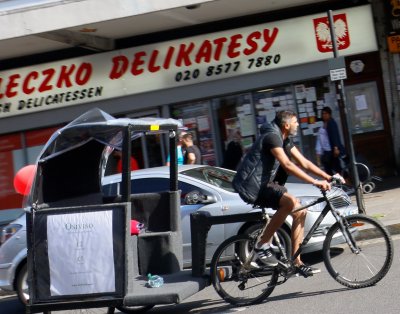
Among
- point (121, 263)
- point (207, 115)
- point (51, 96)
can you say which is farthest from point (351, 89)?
point (121, 263)

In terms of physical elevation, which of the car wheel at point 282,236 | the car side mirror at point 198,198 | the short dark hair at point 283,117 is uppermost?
the short dark hair at point 283,117

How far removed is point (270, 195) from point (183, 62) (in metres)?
9.28

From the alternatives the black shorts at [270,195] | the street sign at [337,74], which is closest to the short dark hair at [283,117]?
the black shorts at [270,195]

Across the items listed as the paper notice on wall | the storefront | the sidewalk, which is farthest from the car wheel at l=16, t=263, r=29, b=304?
the paper notice on wall

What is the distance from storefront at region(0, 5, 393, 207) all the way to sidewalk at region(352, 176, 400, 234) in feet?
3.37

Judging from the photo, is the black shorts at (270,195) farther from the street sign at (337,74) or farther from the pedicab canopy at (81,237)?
the street sign at (337,74)

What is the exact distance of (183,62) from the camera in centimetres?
1602

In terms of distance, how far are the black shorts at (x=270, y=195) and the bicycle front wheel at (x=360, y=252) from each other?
635mm

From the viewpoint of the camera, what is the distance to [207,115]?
53.8ft

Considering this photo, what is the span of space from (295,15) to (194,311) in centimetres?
983

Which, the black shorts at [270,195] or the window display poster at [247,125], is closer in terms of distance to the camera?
the black shorts at [270,195]

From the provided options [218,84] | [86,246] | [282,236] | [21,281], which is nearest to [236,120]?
[218,84]

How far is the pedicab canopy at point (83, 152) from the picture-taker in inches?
249

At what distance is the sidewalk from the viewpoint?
10716 mm
